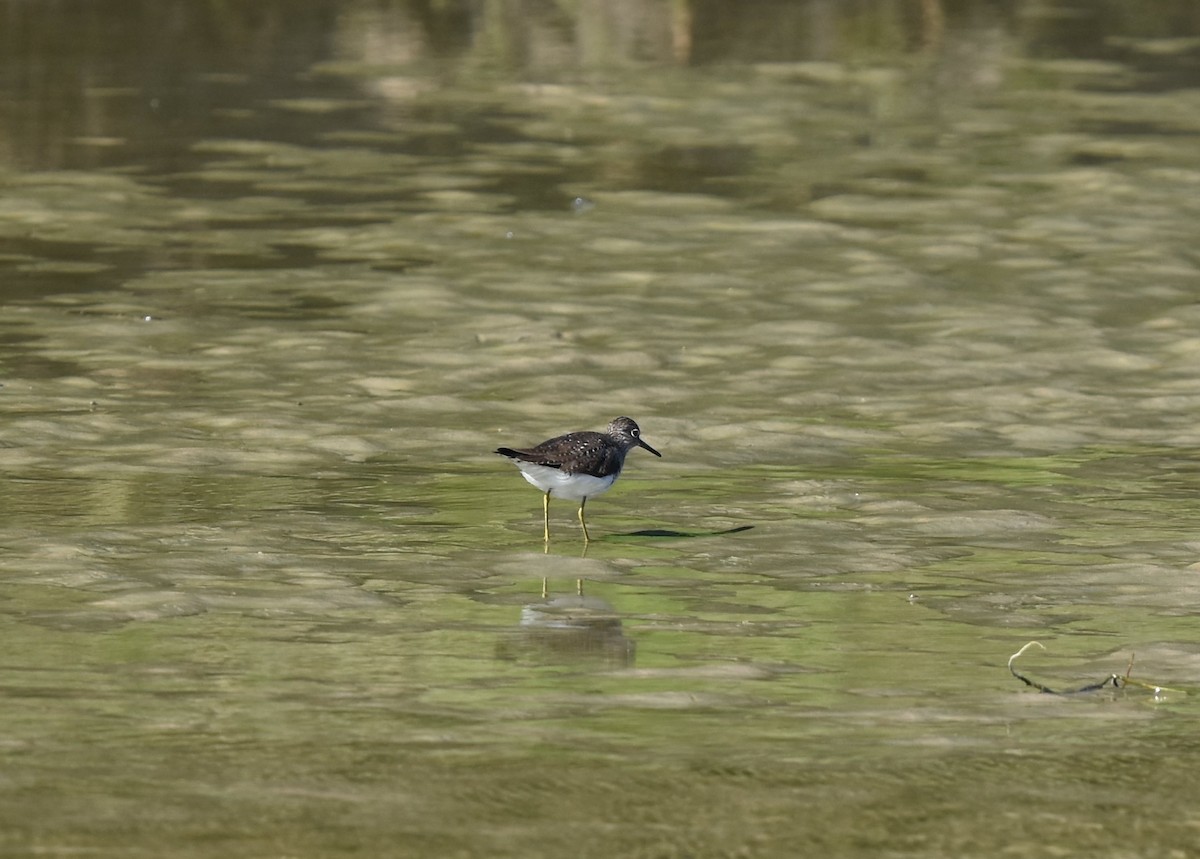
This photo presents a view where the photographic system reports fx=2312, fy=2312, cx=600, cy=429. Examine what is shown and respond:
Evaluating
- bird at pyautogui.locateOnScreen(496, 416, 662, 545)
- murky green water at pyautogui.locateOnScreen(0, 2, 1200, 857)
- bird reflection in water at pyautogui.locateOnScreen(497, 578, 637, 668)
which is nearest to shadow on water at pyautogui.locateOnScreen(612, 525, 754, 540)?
murky green water at pyautogui.locateOnScreen(0, 2, 1200, 857)

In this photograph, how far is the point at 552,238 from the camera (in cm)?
1561

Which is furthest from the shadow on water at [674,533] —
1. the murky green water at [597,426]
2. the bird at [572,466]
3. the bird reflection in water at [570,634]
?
the bird reflection in water at [570,634]

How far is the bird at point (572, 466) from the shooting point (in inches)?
363

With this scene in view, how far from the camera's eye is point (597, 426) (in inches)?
451

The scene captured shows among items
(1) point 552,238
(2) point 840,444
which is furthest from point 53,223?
(2) point 840,444

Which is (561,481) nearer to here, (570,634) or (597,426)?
(570,634)

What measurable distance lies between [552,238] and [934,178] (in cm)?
359

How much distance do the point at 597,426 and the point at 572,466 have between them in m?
2.26

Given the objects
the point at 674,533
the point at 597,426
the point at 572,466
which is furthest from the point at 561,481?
the point at 597,426

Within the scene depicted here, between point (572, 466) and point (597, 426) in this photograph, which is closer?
point (572, 466)

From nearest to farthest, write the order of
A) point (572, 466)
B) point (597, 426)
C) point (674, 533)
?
point (572, 466), point (674, 533), point (597, 426)

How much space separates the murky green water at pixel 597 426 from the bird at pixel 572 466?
0.24m

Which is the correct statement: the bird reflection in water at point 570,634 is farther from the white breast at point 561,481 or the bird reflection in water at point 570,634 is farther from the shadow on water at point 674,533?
the shadow on water at point 674,533

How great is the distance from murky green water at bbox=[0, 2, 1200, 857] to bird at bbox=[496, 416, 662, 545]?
243mm
